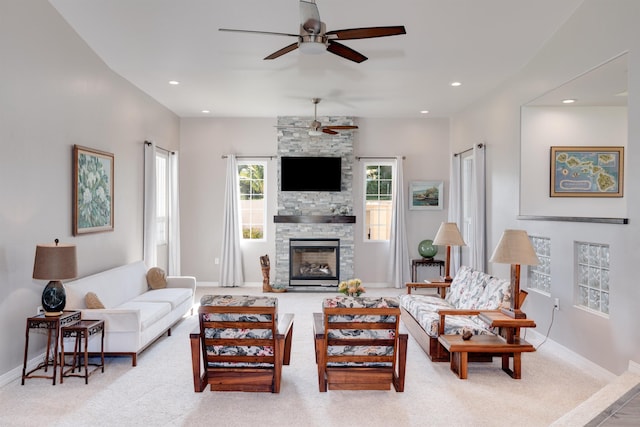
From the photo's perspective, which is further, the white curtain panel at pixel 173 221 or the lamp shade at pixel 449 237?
the white curtain panel at pixel 173 221

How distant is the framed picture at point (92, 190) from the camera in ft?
15.6

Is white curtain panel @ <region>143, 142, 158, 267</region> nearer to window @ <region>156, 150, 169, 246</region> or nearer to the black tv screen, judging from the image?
window @ <region>156, 150, 169, 246</region>

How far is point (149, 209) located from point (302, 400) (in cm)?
431

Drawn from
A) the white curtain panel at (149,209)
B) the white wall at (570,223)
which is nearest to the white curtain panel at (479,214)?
the white wall at (570,223)

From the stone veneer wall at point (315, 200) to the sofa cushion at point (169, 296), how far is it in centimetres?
258

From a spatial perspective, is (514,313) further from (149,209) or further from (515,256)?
(149,209)

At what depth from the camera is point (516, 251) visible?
3.97 m

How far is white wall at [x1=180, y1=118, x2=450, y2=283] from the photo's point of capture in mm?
8500

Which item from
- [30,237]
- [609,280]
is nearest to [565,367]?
[609,280]


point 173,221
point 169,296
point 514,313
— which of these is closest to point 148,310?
point 169,296

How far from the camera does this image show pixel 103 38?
15.8 ft

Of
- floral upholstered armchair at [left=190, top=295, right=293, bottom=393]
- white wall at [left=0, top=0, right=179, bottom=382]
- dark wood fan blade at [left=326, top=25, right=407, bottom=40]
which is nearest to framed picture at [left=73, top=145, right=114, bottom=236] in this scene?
white wall at [left=0, top=0, right=179, bottom=382]

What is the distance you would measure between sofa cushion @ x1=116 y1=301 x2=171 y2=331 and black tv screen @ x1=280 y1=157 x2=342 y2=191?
3706mm

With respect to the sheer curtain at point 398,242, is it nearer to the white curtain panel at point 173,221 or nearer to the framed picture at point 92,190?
the white curtain panel at point 173,221
